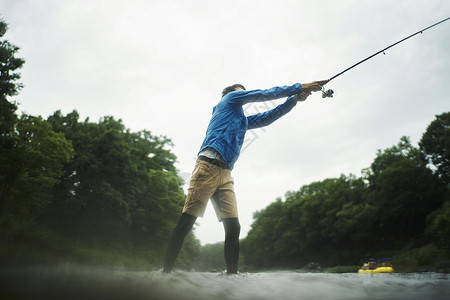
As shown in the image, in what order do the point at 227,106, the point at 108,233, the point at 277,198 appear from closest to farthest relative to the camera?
the point at 227,106 < the point at 108,233 < the point at 277,198

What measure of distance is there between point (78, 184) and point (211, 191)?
1265 inches

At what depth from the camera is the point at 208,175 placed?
337 centimetres

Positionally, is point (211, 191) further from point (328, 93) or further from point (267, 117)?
point (328, 93)

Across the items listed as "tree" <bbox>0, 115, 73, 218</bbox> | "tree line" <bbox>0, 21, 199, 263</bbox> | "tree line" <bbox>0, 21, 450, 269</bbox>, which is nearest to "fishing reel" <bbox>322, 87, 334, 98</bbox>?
"tree line" <bbox>0, 21, 450, 269</bbox>

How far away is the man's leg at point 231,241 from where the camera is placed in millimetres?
3408

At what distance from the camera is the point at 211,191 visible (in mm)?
3379

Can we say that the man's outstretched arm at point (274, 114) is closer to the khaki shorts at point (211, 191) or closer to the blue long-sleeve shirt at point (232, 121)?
the blue long-sleeve shirt at point (232, 121)

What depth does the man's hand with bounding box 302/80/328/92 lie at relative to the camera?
3.94m

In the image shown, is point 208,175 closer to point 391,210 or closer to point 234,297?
point 234,297

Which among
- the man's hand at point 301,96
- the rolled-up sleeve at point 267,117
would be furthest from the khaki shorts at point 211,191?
the man's hand at point 301,96

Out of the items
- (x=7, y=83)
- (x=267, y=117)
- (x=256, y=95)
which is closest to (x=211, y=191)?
(x=256, y=95)

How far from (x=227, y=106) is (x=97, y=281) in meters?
2.40

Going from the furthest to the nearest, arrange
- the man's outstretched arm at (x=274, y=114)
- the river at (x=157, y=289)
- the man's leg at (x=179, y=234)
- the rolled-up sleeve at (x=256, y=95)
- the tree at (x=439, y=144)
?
1. the tree at (x=439, y=144)
2. the man's outstretched arm at (x=274, y=114)
3. the rolled-up sleeve at (x=256, y=95)
4. the man's leg at (x=179, y=234)
5. the river at (x=157, y=289)

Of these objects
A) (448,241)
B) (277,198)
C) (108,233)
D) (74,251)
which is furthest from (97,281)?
(277,198)
